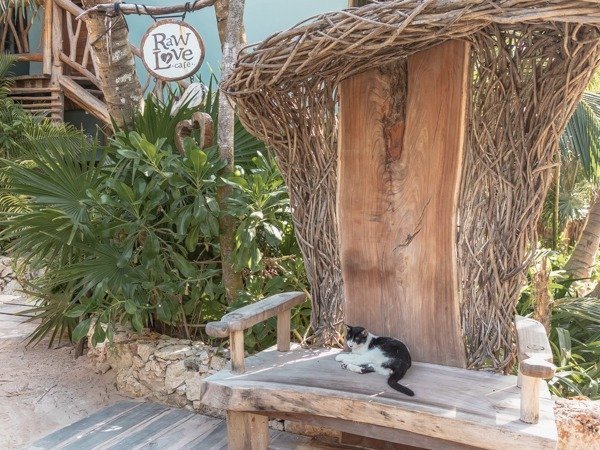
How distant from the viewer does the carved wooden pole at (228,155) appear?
3793mm

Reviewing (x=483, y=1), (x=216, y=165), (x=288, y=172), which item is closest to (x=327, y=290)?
(x=288, y=172)

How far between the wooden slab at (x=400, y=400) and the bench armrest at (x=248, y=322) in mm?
115

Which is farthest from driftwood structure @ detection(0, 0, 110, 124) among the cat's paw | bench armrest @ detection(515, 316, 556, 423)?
bench armrest @ detection(515, 316, 556, 423)

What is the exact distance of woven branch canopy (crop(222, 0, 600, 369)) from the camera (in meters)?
2.44

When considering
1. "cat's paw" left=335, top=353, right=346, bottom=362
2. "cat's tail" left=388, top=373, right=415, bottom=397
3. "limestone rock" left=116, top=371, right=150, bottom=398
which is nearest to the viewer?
"cat's tail" left=388, top=373, right=415, bottom=397

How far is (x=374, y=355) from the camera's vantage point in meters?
2.94

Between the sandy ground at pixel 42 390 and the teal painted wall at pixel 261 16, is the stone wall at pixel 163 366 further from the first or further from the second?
the teal painted wall at pixel 261 16

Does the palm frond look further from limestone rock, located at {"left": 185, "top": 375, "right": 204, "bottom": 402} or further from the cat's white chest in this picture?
limestone rock, located at {"left": 185, "top": 375, "right": 204, "bottom": 402}

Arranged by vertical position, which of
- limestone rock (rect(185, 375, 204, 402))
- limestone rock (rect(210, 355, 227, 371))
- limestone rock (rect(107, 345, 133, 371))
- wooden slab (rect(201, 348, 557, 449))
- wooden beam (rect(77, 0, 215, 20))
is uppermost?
wooden beam (rect(77, 0, 215, 20))

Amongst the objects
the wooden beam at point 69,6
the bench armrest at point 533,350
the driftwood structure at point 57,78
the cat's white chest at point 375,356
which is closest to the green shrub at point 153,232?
the cat's white chest at point 375,356

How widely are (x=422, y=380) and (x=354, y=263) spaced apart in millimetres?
692

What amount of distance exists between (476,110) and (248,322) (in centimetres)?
143

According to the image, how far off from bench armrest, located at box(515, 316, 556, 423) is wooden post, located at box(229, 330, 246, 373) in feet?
4.01

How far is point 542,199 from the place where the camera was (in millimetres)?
2777
